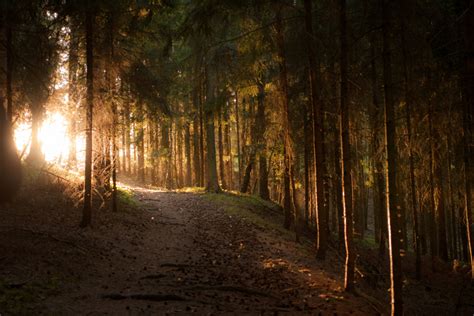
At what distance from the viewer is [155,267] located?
1038cm

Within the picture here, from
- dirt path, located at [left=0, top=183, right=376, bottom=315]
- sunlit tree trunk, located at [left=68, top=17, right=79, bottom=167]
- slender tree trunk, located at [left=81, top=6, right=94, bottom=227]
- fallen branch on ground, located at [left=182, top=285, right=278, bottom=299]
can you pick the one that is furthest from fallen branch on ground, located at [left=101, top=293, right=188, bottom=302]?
sunlit tree trunk, located at [left=68, top=17, right=79, bottom=167]

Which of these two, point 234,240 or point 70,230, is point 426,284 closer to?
point 234,240

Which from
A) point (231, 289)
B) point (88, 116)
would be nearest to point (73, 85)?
point (88, 116)

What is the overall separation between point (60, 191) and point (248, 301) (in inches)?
409

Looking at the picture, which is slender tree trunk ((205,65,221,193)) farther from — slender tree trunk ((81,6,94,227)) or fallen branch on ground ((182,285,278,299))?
fallen branch on ground ((182,285,278,299))

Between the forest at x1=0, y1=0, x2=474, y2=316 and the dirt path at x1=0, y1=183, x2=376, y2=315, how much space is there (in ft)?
0.19

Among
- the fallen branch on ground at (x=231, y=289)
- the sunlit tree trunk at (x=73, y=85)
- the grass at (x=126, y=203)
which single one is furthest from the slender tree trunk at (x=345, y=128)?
the grass at (x=126, y=203)

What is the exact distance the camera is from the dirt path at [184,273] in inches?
304

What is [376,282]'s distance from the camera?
1305cm

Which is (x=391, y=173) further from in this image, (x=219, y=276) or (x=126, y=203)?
(x=126, y=203)

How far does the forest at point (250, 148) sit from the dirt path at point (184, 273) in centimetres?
6

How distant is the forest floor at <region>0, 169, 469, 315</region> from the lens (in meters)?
7.61

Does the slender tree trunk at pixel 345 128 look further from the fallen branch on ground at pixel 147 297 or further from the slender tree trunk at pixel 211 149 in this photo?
the slender tree trunk at pixel 211 149

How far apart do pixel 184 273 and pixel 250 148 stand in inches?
417
